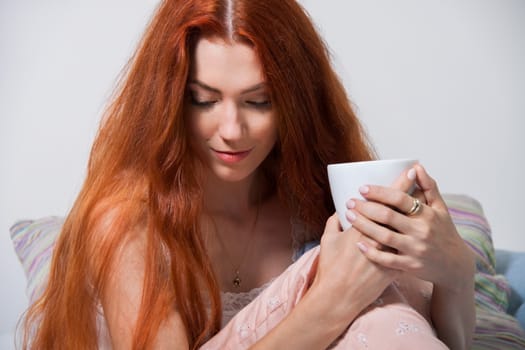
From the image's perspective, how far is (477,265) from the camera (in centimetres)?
233

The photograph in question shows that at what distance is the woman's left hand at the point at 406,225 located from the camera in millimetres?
1332

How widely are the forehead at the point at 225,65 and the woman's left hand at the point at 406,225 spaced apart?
1.15ft

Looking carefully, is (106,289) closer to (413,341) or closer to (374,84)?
(413,341)

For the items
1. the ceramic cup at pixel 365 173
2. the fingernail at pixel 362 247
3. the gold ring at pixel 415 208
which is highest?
the ceramic cup at pixel 365 173

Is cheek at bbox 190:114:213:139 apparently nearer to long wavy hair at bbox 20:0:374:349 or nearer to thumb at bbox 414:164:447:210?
long wavy hair at bbox 20:0:374:349

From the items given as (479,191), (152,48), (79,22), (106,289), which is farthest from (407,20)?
(106,289)

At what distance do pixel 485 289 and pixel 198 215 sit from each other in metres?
1.03

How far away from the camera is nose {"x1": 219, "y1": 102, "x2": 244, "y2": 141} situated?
5.00 ft

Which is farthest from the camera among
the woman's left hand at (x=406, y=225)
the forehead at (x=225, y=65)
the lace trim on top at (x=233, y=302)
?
the lace trim on top at (x=233, y=302)

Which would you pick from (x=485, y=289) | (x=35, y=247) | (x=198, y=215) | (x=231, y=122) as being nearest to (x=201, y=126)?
(x=231, y=122)

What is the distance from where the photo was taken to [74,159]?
9.25 ft

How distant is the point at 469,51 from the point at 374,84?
0.44 metres

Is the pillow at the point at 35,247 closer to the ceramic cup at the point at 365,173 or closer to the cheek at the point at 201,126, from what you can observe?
the cheek at the point at 201,126

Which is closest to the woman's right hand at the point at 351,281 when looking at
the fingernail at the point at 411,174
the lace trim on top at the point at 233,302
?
the fingernail at the point at 411,174
